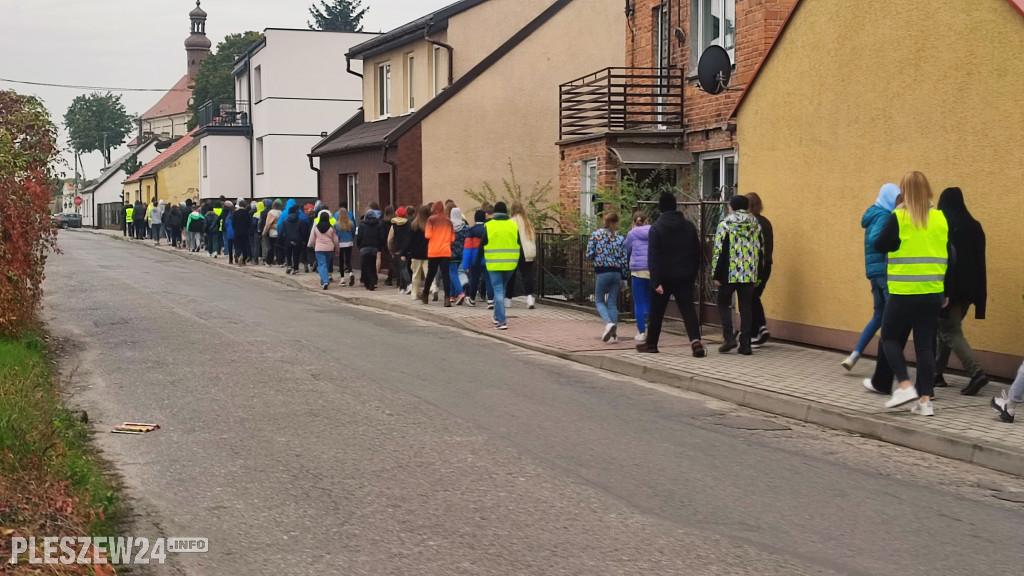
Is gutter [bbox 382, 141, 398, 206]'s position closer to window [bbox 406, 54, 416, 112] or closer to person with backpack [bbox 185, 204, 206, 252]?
window [bbox 406, 54, 416, 112]

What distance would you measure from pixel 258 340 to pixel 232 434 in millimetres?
5480

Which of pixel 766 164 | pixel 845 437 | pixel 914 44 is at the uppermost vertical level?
pixel 914 44

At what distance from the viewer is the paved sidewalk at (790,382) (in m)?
8.12

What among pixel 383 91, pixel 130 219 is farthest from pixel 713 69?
pixel 130 219

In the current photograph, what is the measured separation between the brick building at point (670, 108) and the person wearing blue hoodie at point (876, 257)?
231 inches

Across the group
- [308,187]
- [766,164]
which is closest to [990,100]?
[766,164]

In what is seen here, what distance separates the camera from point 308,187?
42750mm

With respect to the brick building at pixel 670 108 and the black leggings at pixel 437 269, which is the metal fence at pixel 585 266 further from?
the black leggings at pixel 437 269

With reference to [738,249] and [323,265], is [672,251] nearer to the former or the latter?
[738,249]

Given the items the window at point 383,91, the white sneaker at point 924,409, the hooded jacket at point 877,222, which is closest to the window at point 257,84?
the window at point 383,91

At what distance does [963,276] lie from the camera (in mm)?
9531

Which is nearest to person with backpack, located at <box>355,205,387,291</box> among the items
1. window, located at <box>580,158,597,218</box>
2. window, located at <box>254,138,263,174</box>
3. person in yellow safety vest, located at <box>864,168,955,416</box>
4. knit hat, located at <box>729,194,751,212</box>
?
window, located at <box>580,158,597,218</box>

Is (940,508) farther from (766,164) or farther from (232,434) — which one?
(766,164)

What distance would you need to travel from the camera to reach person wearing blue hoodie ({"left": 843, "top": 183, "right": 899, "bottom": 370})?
960 cm
